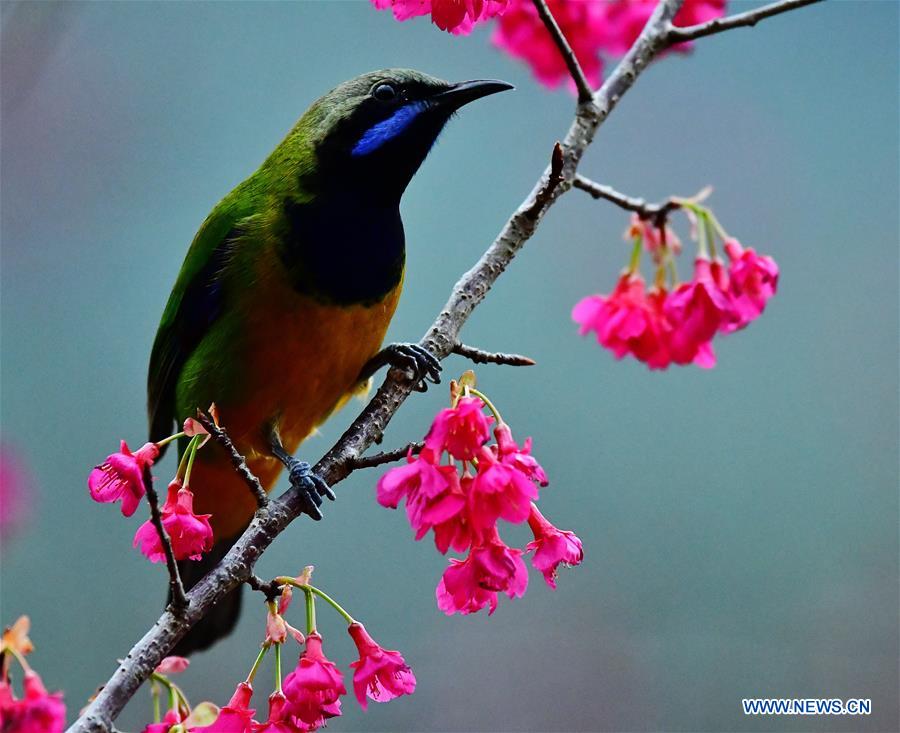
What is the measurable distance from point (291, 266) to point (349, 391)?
15.8 inches

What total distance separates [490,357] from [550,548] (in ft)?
1.59

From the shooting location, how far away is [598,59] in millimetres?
3059

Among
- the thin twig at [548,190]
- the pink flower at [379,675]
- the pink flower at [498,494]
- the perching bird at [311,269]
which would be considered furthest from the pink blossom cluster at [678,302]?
the pink flower at [379,675]

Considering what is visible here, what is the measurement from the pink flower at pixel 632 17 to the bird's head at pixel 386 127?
650mm

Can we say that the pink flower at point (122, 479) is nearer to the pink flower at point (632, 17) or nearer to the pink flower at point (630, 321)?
the pink flower at point (630, 321)

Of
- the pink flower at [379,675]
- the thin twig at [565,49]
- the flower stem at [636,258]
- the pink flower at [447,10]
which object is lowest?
the pink flower at [379,675]

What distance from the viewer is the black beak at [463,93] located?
95.5 inches

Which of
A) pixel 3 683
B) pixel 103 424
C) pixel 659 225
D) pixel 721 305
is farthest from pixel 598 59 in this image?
pixel 103 424

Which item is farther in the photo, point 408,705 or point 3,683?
point 408,705

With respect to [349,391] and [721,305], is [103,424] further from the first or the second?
[721,305]

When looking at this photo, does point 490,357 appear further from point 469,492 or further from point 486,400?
point 469,492

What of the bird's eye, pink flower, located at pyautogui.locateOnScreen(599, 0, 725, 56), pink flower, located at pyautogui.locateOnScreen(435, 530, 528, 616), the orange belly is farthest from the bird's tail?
pink flower, located at pyautogui.locateOnScreen(599, 0, 725, 56)

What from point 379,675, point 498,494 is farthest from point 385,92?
point 379,675

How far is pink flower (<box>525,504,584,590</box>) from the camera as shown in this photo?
1693mm
